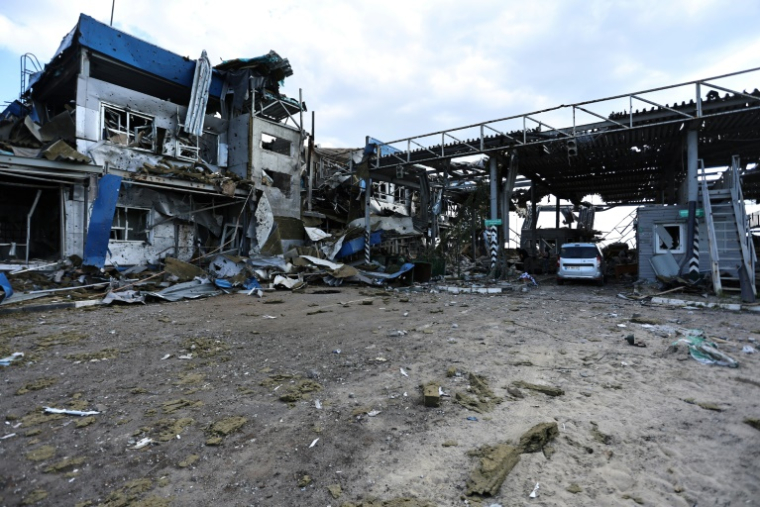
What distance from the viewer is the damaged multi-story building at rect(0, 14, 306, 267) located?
44.1ft

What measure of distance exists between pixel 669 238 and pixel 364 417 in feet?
51.6

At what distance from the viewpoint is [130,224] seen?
15672mm

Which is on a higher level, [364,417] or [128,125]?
[128,125]

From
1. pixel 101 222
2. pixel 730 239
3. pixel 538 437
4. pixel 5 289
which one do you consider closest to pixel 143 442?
pixel 538 437

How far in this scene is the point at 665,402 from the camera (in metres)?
3.81

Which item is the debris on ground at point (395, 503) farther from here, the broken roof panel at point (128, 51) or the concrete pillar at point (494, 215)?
the broken roof panel at point (128, 51)

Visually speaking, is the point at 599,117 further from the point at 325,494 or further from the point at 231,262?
the point at 325,494

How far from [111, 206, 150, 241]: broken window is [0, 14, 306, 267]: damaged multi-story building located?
1.6 inches

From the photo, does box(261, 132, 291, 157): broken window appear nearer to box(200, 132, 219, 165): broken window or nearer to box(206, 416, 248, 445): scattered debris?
box(200, 132, 219, 165): broken window

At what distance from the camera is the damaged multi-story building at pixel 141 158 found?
13.5m

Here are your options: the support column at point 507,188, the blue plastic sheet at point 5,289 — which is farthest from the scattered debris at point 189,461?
the support column at point 507,188

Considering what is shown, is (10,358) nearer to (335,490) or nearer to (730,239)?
(335,490)

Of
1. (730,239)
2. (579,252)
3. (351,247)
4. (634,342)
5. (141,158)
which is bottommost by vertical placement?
(634,342)

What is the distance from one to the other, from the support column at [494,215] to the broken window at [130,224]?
14299mm
